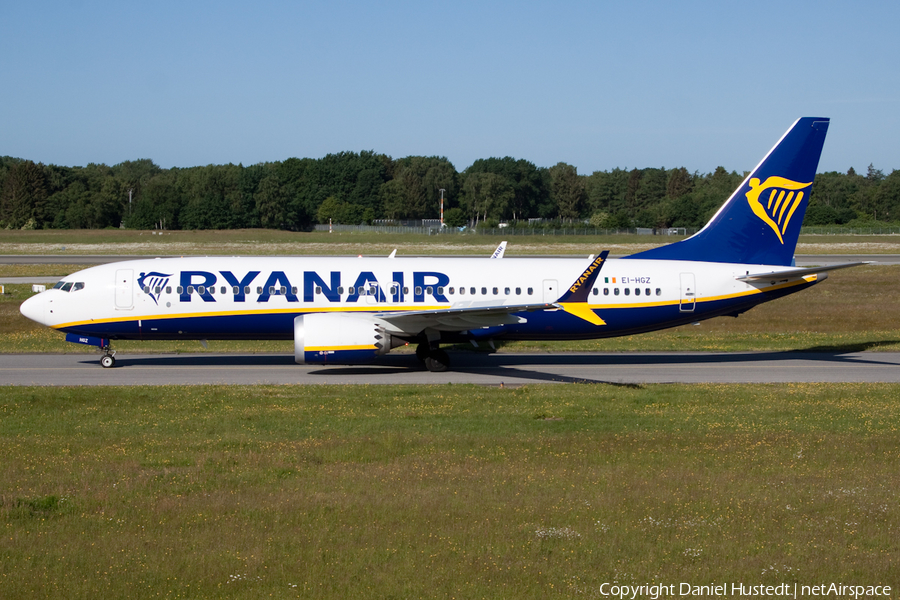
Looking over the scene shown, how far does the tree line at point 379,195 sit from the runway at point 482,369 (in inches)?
4218

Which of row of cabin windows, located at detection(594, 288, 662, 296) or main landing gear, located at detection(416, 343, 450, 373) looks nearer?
main landing gear, located at detection(416, 343, 450, 373)

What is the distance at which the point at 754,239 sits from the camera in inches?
1195

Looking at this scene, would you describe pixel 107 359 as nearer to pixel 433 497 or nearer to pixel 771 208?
pixel 433 497

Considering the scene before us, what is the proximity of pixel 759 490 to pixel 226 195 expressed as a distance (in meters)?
155

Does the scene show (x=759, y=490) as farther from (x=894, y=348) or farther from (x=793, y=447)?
(x=894, y=348)

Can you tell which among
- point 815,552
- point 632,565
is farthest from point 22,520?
point 815,552

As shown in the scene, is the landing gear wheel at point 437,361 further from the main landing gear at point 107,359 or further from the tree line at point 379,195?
the tree line at point 379,195

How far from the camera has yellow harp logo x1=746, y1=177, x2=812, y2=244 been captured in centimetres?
3014

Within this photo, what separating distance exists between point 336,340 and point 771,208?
54.7 ft

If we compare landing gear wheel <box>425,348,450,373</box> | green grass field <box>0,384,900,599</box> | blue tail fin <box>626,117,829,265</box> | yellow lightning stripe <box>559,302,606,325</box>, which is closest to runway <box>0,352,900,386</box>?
landing gear wheel <box>425,348,450,373</box>

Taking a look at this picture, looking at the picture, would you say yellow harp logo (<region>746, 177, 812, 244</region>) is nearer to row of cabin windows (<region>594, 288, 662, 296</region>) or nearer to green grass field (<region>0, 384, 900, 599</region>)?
row of cabin windows (<region>594, 288, 662, 296</region>)

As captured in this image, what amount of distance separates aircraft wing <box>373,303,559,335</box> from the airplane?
0.05m

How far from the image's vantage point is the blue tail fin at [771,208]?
2994 cm

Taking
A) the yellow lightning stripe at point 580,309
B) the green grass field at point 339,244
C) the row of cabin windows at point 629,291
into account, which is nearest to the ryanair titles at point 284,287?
the yellow lightning stripe at point 580,309
